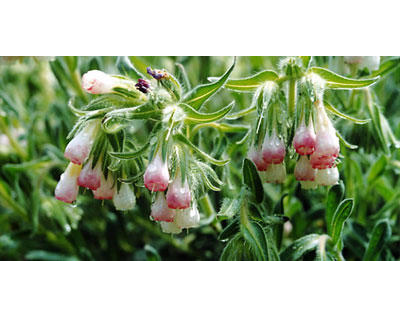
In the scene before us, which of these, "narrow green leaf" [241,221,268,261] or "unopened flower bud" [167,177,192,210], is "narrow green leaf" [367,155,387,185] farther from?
"unopened flower bud" [167,177,192,210]

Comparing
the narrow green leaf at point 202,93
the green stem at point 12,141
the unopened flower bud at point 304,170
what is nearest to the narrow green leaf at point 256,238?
the unopened flower bud at point 304,170

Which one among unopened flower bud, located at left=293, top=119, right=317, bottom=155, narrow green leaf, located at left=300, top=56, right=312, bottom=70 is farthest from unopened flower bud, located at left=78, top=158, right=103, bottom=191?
narrow green leaf, located at left=300, top=56, right=312, bottom=70

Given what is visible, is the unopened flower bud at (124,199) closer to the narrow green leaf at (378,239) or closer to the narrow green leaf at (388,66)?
the narrow green leaf at (378,239)

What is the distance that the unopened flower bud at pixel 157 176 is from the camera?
1.66m

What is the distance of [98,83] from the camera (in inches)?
68.3

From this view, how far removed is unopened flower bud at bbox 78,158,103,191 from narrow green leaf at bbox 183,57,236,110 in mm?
404

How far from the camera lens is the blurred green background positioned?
2.50 m

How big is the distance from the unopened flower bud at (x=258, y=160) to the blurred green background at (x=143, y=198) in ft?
0.86

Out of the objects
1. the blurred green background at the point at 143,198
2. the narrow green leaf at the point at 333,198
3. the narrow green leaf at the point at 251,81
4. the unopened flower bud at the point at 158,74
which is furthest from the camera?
the blurred green background at the point at 143,198

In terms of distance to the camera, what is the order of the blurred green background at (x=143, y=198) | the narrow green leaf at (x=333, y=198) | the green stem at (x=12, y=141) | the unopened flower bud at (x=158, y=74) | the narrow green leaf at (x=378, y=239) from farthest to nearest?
1. the green stem at (x=12, y=141)
2. the blurred green background at (x=143, y=198)
3. the narrow green leaf at (x=378, y=239)
4. the narrow green leaf at (x=333, y=198)
5. the unopened flower bud at (x=158, y=74)

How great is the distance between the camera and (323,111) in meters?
1.83

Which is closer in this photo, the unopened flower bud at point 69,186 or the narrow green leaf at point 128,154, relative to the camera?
the narrow green leaf at point 128,154

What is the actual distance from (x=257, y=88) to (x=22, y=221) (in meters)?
1.87

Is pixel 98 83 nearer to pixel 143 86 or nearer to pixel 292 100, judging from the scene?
pixel 143 86
